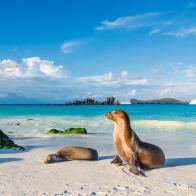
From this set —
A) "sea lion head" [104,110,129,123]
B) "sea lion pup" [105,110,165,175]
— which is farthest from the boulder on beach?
"sea lion pup" [105,110,165,175]

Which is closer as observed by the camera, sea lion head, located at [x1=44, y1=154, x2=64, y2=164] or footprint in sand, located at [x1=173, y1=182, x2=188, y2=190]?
footprint in sand, located at [x1=173, y1=182, x2=188, y2=190]

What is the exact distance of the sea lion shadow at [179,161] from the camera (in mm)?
10396

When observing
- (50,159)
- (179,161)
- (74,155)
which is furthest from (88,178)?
(179,161)

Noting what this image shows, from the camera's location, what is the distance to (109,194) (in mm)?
7227

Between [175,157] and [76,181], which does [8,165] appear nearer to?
[76,181]

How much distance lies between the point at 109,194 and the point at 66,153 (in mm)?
3649

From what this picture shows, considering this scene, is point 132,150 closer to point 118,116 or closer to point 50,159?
point 118,116

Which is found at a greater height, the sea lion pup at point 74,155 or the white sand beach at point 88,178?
the sea lion pup at point 74,155

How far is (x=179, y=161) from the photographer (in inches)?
431

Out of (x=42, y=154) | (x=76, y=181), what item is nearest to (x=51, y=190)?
(x=76, y=181)

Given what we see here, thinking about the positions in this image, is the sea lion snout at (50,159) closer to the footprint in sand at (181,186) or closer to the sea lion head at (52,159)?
the sea lion head at (52,159)

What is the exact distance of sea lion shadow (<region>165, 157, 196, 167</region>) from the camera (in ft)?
34.1

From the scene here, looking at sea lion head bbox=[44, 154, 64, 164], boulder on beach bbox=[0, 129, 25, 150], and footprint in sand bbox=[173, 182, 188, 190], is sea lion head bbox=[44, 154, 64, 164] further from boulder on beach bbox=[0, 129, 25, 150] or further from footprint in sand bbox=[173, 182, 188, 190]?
footprint in sand bbox=[173, 182, 188, 190]

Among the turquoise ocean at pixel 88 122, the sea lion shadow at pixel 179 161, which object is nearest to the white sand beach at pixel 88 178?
the sea lion shadow at pixel 179 161
